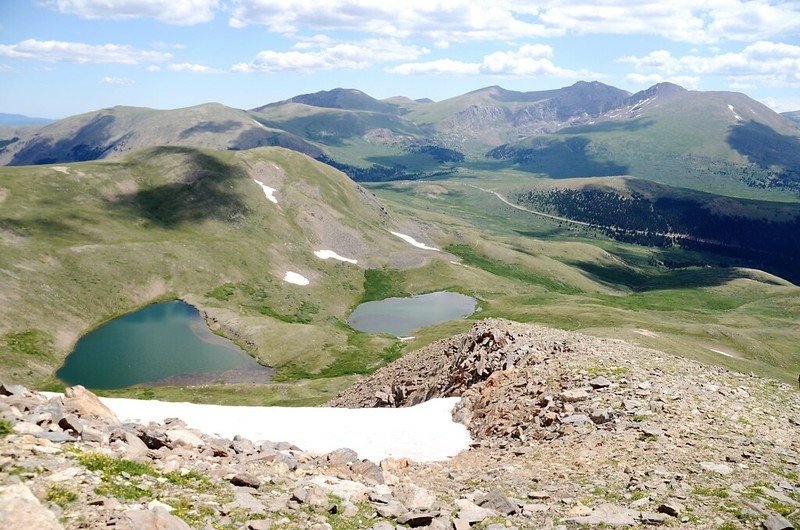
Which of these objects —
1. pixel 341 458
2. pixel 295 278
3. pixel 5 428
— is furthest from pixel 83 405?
pixel 295 278

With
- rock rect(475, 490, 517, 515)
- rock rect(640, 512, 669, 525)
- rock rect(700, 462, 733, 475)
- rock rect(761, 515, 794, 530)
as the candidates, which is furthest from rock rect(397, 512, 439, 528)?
rock rect(700, 462, 733, 475)

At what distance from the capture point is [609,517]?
58.3 feet

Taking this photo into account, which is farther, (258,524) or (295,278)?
(295,278)

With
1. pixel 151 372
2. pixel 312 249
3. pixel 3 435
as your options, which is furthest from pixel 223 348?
pixel 3 435

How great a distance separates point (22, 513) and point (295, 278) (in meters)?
148

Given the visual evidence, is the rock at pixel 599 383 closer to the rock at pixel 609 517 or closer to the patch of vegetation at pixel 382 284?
the rock at pixel 609 517

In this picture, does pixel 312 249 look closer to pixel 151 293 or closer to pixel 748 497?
pixel 151 293

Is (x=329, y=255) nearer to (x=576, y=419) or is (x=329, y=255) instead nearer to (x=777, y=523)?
(x=576, y=419)

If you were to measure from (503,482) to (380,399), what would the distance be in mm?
30048

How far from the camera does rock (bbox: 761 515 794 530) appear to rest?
55.3 feet

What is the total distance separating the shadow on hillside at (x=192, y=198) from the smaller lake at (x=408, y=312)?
5781 centimetres

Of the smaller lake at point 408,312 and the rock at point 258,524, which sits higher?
the rock at point 258,524

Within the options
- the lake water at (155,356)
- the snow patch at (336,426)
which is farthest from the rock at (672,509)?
the lake water at (155,356)

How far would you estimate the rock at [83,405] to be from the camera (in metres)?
24.6
